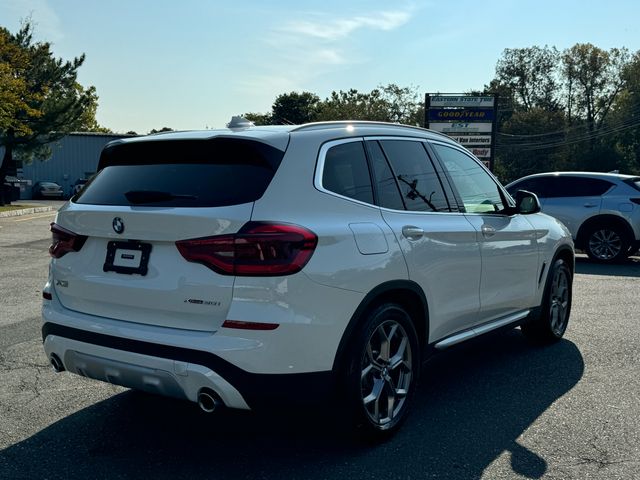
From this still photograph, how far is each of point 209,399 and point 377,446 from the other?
110cm

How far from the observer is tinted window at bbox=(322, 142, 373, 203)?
3.61m

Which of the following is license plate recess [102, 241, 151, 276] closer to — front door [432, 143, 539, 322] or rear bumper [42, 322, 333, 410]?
rear bumper [42, 322, 333, 410]

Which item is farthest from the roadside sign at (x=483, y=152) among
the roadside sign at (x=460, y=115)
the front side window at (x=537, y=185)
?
the front side window at (x=537, y=185)

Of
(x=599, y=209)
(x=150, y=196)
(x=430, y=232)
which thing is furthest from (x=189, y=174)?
(x=599, y=209)

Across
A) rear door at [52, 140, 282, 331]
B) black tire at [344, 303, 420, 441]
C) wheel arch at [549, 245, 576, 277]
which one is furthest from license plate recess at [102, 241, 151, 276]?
wheel arch at [549, 245, 576, 277]

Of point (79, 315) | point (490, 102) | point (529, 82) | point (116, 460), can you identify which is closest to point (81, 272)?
point (79, 315)

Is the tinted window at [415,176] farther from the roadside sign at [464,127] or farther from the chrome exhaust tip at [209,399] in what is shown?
the roadside sign at [464,127]

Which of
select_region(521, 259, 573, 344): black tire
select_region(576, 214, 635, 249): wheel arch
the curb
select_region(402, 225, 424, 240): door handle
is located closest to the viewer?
select_region(402, 225, 424, 240): door handle

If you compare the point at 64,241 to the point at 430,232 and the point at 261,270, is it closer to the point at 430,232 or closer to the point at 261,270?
the point at 261,270

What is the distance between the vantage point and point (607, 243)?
489 inches

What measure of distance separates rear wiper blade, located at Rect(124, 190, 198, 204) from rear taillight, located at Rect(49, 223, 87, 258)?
375 millimetres

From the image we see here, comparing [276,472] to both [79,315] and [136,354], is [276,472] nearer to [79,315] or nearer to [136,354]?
[136,354]

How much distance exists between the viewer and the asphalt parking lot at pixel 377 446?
344cm

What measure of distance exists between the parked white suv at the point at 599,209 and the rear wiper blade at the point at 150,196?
10631mm
